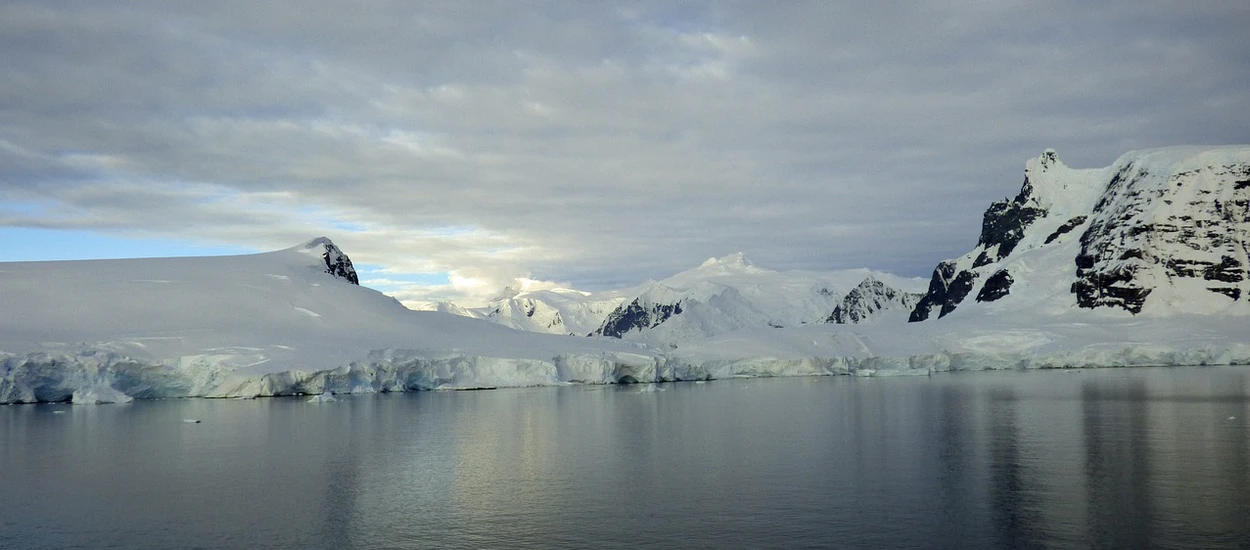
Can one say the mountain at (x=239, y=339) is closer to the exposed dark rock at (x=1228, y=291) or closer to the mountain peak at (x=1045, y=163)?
the exposed dark rock at (x=1228, y=291)

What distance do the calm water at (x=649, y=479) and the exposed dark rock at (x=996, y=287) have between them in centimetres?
9211

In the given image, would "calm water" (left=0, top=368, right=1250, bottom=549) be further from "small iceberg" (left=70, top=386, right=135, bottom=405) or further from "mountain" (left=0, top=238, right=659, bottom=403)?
"mountain" (left=0, top=238, right=659, bottom=403)

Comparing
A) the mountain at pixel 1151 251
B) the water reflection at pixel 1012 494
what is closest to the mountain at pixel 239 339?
the water reflection at pixel 1012 494

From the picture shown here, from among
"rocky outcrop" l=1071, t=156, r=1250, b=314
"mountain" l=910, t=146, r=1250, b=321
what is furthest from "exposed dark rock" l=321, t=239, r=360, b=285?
"rocky outcrop" l=1071, t=156, r=1250, b=314

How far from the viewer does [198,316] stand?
6800 cm

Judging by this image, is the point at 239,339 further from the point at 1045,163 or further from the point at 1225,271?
the point at 1045,163

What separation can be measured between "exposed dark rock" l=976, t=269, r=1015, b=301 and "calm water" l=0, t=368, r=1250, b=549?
92.1m

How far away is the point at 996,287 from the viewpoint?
136000 mm

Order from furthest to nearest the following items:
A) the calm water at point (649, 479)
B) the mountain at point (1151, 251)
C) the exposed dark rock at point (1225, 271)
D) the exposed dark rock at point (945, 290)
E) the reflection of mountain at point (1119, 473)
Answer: the exposed dark rock at point (945, 290) < the exposed dark rock at point (1225, 271) < the mountain at point (1151, 251) < the calm water at point (649, 479) < the reflection of mountain at point (1119, 473)

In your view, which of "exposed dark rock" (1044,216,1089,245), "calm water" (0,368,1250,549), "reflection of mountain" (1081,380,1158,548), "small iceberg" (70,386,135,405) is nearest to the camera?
"reflection of mountain" (1081,380,1158,548)

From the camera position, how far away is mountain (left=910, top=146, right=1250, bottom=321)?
396ft

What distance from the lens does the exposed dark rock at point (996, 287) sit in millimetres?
134125

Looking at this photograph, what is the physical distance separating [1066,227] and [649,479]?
455 ft

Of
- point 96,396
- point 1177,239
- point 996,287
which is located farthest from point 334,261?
point 1177,239
